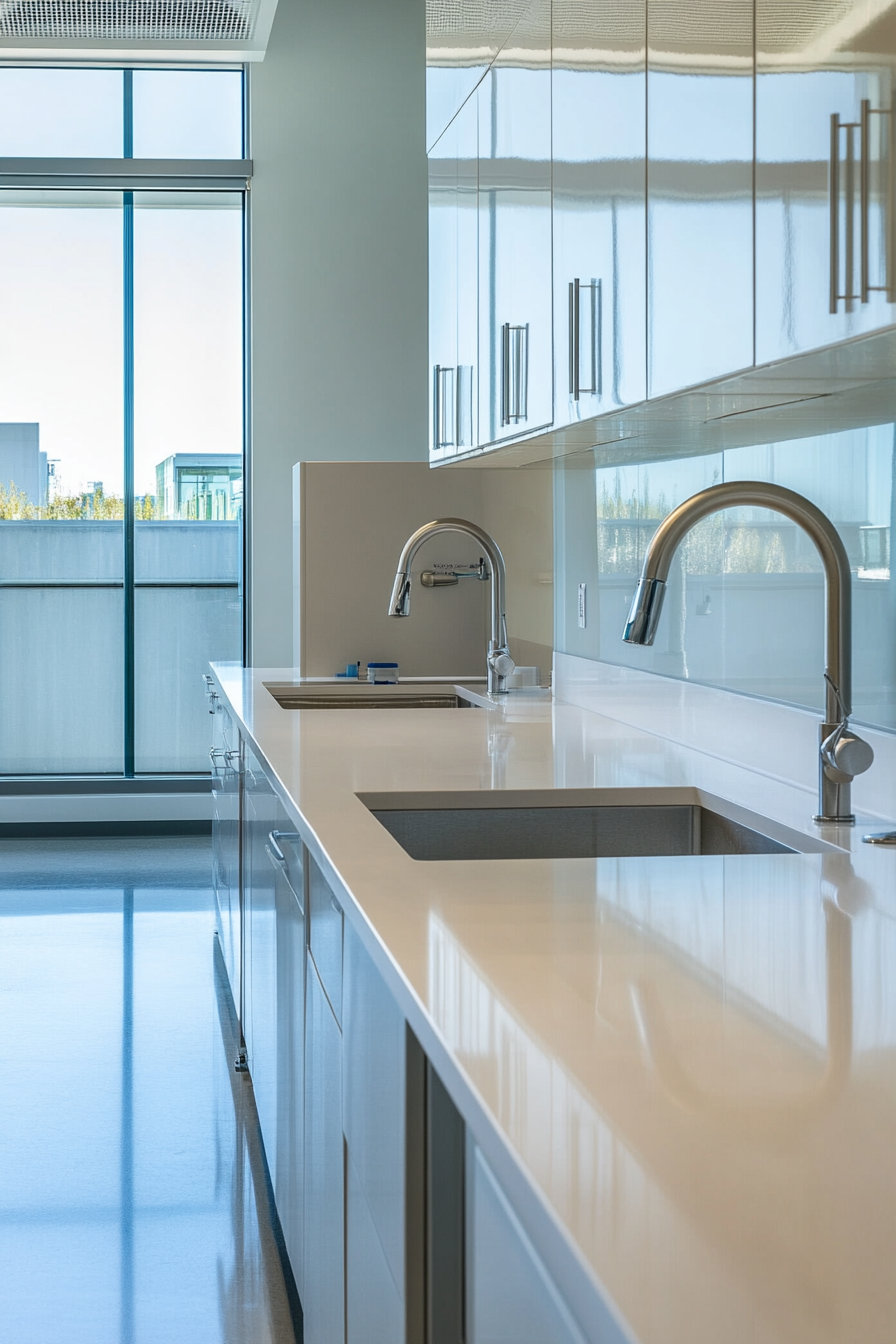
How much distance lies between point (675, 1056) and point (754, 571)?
1414 mm

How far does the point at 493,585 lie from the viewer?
3.38 metres

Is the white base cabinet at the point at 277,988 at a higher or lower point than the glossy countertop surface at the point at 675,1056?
lower

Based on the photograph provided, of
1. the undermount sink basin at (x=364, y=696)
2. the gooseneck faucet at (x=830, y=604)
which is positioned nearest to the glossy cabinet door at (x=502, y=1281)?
the gooseneck faucet at (x=830, y=604)

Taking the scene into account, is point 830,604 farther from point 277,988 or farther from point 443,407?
point 443,407

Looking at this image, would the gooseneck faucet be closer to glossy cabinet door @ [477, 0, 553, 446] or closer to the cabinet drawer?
the cabinet drawer

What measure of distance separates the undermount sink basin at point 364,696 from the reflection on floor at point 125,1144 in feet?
2.84

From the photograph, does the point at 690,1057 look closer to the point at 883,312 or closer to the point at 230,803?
the point at 883,312

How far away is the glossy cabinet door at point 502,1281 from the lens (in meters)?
0.77

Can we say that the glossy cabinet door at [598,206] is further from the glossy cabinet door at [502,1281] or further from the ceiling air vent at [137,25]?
the ceiling air vent at [137,25]

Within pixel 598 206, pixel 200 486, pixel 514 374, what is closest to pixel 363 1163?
pixel 598 206

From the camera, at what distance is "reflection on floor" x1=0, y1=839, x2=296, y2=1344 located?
229cm

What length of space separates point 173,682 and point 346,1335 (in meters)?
5.11

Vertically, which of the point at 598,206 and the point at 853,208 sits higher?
the point at 598,206

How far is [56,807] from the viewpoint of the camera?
6289 mm
